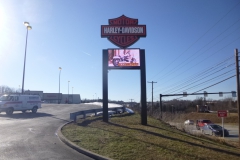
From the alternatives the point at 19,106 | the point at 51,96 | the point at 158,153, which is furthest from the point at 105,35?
the point at 51,96

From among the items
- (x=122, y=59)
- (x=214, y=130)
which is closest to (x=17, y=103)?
(x=122, y=59)

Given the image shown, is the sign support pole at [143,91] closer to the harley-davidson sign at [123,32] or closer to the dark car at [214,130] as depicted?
the harley-davidson sign at [123,32]

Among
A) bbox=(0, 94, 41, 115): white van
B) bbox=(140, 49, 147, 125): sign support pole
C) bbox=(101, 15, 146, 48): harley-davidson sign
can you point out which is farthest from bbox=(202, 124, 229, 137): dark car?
bbox=(0, 94, 41, 115): white van

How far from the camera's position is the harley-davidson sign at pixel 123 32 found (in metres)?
18.3

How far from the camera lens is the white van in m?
24.5

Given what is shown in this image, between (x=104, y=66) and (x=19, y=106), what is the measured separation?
43.7 ft

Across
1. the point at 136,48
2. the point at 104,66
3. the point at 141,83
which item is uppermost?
the point at 136,48

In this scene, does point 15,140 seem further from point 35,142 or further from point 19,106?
point 19,106

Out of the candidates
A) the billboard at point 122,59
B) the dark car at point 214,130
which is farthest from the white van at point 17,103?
the dark car at point 214,130

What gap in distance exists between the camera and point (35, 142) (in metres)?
10.1

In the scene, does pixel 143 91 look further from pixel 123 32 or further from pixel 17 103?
pixel 17 103

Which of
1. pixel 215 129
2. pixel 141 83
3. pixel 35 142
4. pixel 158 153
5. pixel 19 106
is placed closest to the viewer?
pixel 158 153

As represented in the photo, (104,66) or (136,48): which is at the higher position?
(136,48)

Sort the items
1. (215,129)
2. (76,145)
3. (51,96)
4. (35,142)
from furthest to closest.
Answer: (51,96) → (215,129) → (35,142) → (76,145)
